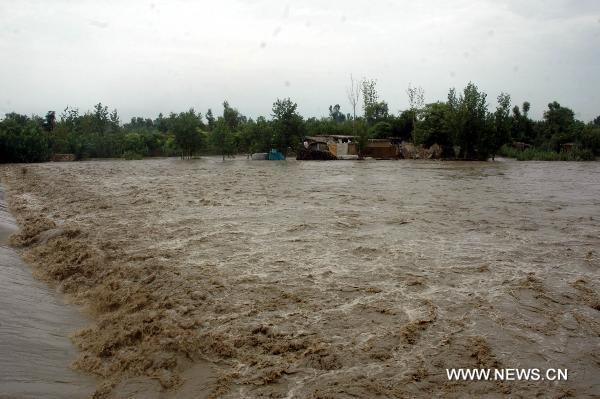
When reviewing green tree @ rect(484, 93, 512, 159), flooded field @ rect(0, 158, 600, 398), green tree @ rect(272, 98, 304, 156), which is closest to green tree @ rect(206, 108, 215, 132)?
green tree @ rect(272, 98, 304, 156)

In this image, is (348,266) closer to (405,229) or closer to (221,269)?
(221,269)

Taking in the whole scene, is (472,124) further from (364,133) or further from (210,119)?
(210,119)

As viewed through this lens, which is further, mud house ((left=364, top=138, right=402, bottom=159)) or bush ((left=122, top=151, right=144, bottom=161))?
bush ((left=122, top=151, right=144, bottom=161))

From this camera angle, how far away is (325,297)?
17.4 feet

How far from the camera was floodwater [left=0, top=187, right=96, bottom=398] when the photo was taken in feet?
11.1

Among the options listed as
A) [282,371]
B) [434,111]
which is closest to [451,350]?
[282,371]

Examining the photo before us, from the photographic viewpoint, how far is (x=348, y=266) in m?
6.54

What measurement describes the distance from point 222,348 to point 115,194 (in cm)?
1295

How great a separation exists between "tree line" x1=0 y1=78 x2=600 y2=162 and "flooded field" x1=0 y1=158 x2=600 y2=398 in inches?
1116
